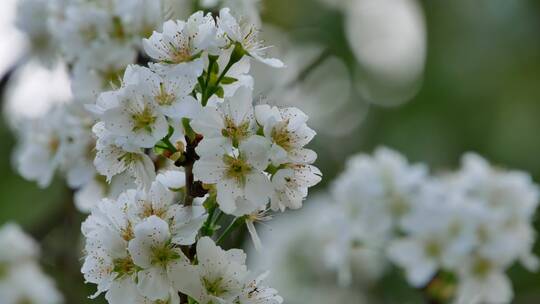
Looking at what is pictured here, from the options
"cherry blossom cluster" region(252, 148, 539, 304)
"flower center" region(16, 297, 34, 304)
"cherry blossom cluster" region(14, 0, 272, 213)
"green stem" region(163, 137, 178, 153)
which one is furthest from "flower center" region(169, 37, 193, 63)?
"flower center" region(16, 297, 34, 304)

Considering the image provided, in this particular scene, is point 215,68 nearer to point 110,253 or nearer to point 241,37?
point 241,37

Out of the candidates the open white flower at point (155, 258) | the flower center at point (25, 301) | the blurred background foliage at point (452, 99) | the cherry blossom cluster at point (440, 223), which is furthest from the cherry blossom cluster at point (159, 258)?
the blurred background foliage at point (452, 99)

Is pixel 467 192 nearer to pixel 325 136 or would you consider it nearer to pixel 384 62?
pixel 325 136

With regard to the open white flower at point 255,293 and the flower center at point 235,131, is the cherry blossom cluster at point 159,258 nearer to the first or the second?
the open white flower at point 255,293

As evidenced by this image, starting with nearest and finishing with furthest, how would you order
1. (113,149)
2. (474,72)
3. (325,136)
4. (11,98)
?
(113,149) < (11,98) < (325,136) < (474,72)

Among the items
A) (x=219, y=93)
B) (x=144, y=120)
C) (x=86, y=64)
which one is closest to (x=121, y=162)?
(x=144, y=120)

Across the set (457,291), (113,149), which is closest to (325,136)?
(457,291)
